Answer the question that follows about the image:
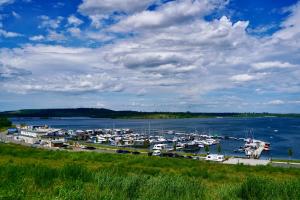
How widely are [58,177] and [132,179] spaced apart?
10.8 ft

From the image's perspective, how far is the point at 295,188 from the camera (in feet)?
36.2

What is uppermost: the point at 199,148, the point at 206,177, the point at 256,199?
the point at 256,199

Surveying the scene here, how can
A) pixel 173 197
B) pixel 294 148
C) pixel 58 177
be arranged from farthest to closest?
pixel 294 148 → pixel 58 177 → pixel 173 197

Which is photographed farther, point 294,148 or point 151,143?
point 151,143

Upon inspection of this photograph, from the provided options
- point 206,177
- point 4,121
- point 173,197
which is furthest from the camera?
point 4,121

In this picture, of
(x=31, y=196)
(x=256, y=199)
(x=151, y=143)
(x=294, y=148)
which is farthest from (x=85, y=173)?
(x=151, y=143)

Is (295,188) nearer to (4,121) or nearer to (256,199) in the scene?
(256,199)

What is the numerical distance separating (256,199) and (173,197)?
2579 mm

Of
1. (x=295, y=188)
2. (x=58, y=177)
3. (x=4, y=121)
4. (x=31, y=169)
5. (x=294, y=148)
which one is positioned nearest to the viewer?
(x=295, y=188)

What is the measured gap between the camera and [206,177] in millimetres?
20938

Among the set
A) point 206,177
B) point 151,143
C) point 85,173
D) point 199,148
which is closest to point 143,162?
point 206,177

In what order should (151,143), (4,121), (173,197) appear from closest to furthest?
(173,197) → (151,143) → (4,121)

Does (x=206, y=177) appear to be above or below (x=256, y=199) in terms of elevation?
below

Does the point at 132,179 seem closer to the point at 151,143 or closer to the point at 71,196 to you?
→ the point at 71,196
